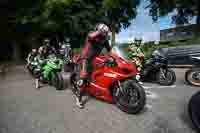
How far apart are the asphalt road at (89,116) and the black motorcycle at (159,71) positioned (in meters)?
0.89

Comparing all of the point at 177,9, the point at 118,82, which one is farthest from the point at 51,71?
the point at 177,9

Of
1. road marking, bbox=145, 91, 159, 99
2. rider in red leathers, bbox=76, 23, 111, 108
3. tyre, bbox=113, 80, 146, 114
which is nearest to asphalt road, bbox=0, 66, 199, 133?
road marking, bbox=145, 91, 159, 99

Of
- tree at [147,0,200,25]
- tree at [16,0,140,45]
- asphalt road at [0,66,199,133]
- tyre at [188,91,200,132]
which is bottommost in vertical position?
asphalt road at [0,66,199,133]

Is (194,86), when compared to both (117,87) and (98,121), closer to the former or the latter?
(117,87)

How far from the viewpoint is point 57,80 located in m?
6.00

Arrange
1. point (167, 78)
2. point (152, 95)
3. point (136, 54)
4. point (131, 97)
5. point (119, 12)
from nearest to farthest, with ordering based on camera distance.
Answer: point (131, 97)
point (152, 95)
point (167, 78)
point (136, 54)
point (119, 12)

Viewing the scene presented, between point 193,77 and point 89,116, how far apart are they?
3978 millimetres

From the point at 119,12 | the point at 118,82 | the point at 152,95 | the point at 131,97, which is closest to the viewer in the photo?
the point at 131,97

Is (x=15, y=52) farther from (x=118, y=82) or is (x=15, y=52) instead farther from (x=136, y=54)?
(x=118, y=82)

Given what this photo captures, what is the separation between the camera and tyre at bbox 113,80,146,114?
3.55m

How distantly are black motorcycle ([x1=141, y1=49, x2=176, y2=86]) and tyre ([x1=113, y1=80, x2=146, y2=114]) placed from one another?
9.09ft

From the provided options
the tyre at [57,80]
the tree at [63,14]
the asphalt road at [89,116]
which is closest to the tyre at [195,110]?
the asphalt road at [89,116]

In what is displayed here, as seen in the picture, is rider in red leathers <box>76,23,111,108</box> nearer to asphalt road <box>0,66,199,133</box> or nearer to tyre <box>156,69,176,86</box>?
asphalt road <box>0,66,199,133</box>

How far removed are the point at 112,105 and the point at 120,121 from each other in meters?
0.86
